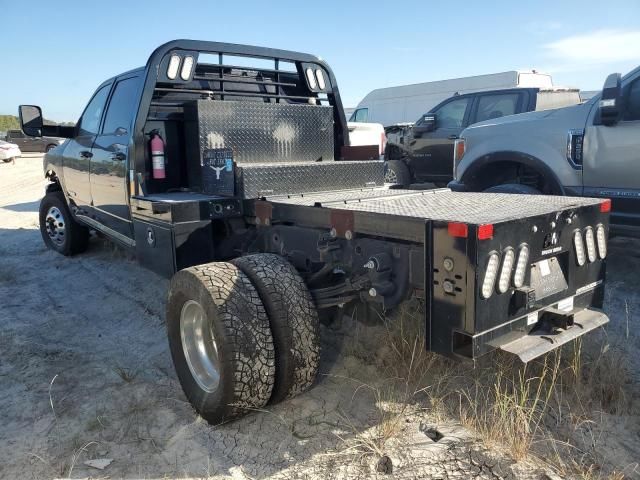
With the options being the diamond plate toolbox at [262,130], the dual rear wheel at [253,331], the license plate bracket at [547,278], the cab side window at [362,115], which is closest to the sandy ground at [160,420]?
the dual rear wheel at [253,331]

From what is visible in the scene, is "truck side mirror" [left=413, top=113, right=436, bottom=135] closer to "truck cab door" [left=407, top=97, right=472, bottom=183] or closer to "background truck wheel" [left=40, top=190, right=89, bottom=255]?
"truck cab door" [left=407, top=97, right=472, bottom=183]

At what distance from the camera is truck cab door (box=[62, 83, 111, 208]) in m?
5.70

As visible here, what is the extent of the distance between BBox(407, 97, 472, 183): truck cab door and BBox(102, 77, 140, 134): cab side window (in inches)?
230

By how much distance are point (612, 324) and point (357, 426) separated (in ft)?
7.81

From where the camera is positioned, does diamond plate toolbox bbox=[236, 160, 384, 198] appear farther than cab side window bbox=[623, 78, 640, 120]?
No

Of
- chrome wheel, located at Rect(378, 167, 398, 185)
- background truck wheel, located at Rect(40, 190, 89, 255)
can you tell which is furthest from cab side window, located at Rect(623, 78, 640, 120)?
background truck wheel, located at Rect(40, 190, 89, 255)

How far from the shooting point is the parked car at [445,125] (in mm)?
8664

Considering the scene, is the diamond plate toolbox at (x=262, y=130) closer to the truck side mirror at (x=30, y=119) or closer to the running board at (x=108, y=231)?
the running board at (x=108, y=231)

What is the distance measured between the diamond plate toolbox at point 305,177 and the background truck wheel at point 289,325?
91 cm

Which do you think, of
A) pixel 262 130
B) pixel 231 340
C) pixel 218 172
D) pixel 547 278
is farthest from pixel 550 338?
pixel 262 130

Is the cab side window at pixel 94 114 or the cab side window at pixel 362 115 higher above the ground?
the cab side window at pixel 362 115

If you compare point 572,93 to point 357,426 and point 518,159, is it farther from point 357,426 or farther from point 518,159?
point 357,426

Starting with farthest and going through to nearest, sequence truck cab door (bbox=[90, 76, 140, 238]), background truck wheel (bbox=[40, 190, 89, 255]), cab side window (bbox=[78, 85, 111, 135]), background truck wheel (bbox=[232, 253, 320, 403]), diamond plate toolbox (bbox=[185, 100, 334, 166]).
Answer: background truck wheel (bbox=[40, 190, 89, 255]), cab side window (bbox=[78, 85, 111, 135]), truck cab door (bbox=[90, 76, 140, 238]), diamond plate toolbox (bbox=[185, 100, 334, 166]), background truck wheel (bbox=[232, 253, 320, 403])

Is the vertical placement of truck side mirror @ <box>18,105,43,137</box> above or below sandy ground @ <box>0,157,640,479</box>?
above
